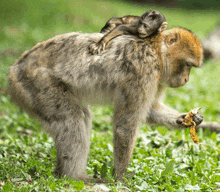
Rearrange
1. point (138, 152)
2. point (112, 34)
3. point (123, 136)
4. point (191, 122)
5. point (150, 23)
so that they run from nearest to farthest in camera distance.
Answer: point (123, 136)
point (150, 23)
point (112, 34)
point (191, 122)
point (138, 152)

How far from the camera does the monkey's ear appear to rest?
3.95 metres

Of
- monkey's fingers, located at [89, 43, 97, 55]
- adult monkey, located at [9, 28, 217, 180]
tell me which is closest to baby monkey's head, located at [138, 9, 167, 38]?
adult monkey, located at [9, 28, 217, 180]

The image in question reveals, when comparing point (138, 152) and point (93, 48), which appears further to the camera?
point (138, 152)

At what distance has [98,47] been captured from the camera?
387cm

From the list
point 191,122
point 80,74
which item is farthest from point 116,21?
point 191,122

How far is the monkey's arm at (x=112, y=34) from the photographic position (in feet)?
12.7

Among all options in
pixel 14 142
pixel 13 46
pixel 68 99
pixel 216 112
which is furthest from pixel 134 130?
pixel 13 46

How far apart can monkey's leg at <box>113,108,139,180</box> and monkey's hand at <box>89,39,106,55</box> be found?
31.3 inches

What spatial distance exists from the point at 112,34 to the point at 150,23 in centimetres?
50

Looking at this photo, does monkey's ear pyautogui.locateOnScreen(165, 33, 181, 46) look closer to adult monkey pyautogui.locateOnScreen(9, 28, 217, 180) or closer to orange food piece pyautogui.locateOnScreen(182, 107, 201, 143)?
adult monkey pyautogui.locateOnScreen(9, 28, 217, 180)

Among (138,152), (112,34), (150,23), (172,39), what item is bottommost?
(138,152)

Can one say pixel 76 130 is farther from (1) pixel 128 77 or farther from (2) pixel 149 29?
(2) pixel 149 29

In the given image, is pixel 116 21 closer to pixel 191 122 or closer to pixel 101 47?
pixel 101 47

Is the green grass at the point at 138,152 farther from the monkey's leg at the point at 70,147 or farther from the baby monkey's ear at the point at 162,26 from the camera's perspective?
the baby monkey's ear at the point at 162,26
